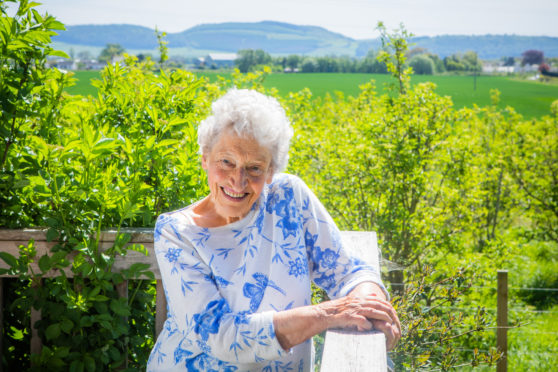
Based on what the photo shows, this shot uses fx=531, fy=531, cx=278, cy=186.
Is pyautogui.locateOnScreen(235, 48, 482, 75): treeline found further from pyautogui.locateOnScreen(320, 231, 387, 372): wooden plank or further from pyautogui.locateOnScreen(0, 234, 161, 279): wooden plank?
pyautogui.locateOnScreen(320, 231, 387, 372): wooden plank

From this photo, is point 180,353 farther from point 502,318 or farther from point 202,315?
point 502,318

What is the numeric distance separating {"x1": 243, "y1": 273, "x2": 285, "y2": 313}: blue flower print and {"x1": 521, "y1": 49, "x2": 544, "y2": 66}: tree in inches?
1192

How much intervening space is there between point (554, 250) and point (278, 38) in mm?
61996

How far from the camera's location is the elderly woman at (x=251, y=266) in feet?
4.41

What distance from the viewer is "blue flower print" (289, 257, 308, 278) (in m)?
1.58

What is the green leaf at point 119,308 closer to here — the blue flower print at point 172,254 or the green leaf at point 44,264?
the green leaf at point 44,264

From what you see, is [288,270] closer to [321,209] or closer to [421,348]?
[321,209]

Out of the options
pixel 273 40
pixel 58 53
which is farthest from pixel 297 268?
pixel 273 40

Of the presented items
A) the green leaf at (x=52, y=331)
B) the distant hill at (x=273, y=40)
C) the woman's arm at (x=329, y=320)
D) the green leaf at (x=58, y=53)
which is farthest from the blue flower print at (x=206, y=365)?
the distant hill at (x=273, y=40)

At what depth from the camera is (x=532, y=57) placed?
28.1 meters

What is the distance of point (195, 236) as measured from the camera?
1525mm

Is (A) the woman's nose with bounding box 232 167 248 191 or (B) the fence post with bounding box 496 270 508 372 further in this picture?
(B) the fence post with bounding box 496 270 508 372

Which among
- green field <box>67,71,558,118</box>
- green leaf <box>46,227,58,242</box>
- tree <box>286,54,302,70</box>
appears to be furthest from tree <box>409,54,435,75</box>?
green leaf <box>46,227,58,242</box>

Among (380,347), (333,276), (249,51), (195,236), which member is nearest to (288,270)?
(333,276)
